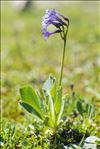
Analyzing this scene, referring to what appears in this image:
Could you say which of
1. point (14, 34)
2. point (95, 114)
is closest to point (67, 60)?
point (14, 34)

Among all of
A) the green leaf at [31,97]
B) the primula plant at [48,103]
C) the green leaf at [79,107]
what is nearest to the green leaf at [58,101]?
the primula plant at [48,103]

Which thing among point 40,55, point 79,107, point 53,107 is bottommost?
point 40,55

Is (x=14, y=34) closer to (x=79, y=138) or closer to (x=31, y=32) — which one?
(x=31, y=32)

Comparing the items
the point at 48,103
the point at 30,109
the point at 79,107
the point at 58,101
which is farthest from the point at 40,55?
the point at 58,101

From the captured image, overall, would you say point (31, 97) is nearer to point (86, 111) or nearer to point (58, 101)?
point (58, 101)

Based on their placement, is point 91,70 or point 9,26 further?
point 9,26

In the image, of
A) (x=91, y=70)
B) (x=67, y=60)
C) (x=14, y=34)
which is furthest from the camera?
(x=14, y=34)

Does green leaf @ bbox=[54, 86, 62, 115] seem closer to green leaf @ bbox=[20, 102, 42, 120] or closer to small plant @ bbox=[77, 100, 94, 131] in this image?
green leaf @ bbox=[20, 102, 42, 120]
